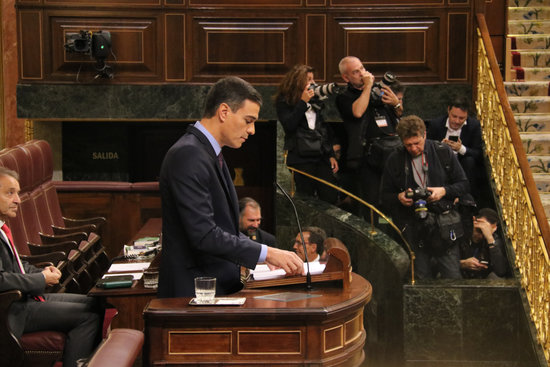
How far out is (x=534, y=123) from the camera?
280 inches

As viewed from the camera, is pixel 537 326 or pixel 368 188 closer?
pixel 537 326

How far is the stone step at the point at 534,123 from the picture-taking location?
23.3ft

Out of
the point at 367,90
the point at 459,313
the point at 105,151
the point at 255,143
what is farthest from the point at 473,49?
the point at 105,151

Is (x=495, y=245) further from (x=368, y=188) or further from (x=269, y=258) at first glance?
(x=269, y=258)

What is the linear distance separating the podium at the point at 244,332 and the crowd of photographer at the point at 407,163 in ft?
8.94

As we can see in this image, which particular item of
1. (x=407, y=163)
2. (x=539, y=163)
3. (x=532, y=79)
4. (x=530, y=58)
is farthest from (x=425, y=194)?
(x=530, y=58)

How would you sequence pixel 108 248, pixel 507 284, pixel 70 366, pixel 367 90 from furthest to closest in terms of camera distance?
pixel 108 248, pixel 367 90, pixel 507 284, pixel 70 366

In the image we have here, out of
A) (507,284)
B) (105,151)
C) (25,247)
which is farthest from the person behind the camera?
(105,151)

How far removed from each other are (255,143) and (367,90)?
88.6 inches

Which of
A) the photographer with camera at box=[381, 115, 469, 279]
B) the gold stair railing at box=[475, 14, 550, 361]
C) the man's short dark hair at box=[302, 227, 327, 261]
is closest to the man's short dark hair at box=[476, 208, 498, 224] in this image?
the gold stair railing at box=[475, 14, 550, 361]

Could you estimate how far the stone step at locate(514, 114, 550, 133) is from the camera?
7.11 meters

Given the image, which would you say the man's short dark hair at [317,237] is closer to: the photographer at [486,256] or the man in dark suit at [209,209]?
the photographer at [486,256]

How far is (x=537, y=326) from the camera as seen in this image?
5215mm

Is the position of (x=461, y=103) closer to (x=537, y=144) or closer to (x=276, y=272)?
(x=537, y=144)
